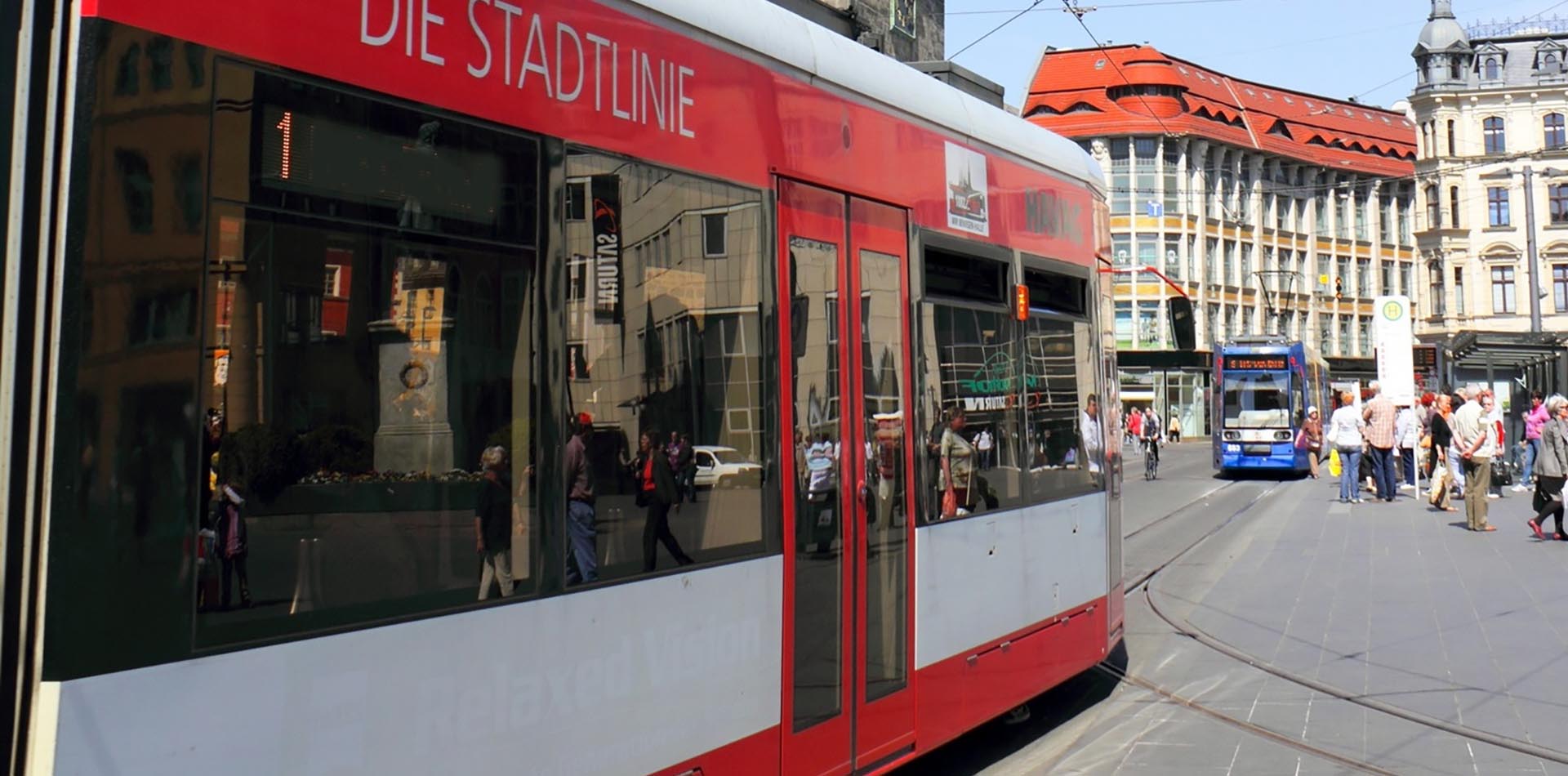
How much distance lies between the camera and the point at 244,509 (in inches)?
A: 120

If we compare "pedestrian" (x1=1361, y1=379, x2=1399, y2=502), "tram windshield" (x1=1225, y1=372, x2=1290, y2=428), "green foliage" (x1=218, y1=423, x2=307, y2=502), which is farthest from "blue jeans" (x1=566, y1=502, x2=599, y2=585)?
"tram windshield" (x1=1225, y1=372, x2=1290, y2=428)

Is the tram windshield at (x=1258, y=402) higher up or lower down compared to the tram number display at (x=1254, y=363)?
lower down

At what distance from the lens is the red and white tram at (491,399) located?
2.84 m

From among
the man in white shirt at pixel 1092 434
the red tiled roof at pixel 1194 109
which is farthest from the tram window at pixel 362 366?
the red tiled roof at pixel 1194 109

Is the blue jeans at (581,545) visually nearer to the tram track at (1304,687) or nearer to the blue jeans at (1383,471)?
the tram track at (1304,687)

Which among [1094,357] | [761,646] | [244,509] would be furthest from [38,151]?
[1094,357]

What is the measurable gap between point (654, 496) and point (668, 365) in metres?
0.39

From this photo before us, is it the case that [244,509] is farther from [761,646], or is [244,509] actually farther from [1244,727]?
[1244,727]

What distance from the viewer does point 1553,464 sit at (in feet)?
55.4

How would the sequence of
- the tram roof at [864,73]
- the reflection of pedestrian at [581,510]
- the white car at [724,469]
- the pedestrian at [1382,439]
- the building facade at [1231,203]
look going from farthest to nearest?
1. the building facade at [1231,203]
2. the pedestrian at [1382,439]
3. the tram roof at [864,73]
4. the white car at [724,469]
5. the reflection of pedestrian at [581,510]

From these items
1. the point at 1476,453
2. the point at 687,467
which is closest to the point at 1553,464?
the point at 1476,453

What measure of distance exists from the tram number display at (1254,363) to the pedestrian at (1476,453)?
16654mm

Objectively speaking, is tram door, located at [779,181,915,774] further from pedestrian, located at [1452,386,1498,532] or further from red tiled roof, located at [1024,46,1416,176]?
red tiled roof, located at [1024,46,1416,176]

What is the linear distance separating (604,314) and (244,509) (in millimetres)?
1309
